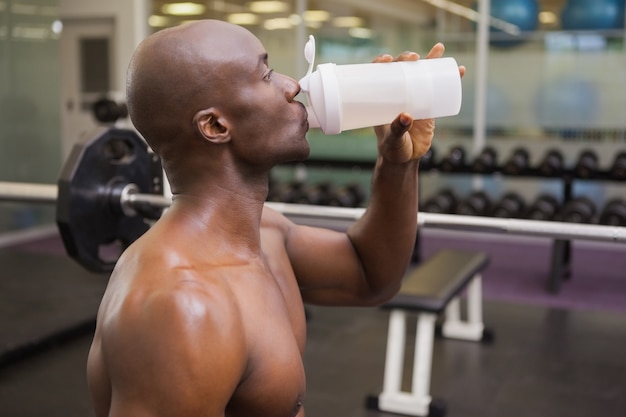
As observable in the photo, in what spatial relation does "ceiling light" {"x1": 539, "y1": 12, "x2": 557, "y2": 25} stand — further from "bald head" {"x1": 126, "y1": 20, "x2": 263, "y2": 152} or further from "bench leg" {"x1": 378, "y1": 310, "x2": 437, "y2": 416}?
"bald head" {"x1": 126, "y1": 20, "x2": 263, "y2": 152}

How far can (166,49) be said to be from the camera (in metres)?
0.85

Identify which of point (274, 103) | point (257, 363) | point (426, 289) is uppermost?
point (274, 103)

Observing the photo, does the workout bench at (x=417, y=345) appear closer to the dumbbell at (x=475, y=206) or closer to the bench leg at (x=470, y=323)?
the bench leg at (x=470, y=323)

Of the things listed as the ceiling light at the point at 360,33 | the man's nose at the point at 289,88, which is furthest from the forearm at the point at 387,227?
the ceiling light at the point at 360,33

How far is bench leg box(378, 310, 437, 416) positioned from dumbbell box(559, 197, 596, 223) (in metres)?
1.99

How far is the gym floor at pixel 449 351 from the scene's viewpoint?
2.89 meters

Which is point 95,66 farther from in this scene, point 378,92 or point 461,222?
point 378,92

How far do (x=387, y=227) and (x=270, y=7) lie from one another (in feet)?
19.0

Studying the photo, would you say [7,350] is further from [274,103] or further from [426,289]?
[274,103]

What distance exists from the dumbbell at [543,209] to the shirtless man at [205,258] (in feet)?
12.9

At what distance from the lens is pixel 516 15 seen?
5816 mm

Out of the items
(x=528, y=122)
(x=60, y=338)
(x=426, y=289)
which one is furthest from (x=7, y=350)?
(x=528, y=122)

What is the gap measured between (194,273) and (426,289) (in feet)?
7.36

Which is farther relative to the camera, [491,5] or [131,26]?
[131,26]
